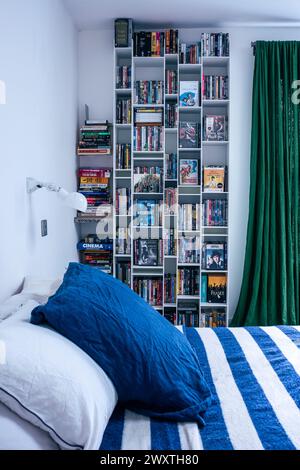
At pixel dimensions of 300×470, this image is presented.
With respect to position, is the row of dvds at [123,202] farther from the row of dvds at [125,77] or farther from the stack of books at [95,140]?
the row of dvds at [125,77]

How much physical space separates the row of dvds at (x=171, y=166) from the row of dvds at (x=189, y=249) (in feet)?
1.68

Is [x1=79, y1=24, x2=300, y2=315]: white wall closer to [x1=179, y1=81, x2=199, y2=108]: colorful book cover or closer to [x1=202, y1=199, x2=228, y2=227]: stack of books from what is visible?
[x1=202, y1=199, x2=228, y2=227]: stack of books

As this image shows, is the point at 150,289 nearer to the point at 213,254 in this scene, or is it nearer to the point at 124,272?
the point at 124,272

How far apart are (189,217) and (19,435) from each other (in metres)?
2.56

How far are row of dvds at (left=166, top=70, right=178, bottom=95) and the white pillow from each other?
2.66 meters

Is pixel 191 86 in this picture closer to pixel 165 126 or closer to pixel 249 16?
pixel 165 126

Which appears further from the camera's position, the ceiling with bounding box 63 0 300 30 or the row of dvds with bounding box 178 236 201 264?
the row of dvds with bounding box 178 236 201 264

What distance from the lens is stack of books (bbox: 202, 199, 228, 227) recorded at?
3.37 meters

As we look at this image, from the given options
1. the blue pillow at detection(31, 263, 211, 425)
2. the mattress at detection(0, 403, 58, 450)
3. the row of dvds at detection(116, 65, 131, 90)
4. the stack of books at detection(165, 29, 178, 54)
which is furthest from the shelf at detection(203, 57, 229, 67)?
the mattress at detection(0, 403, 58, 450)

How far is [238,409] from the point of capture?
1.22 metres

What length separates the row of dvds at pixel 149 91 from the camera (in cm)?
331

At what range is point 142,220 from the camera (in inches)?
132

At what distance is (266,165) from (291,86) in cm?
64
